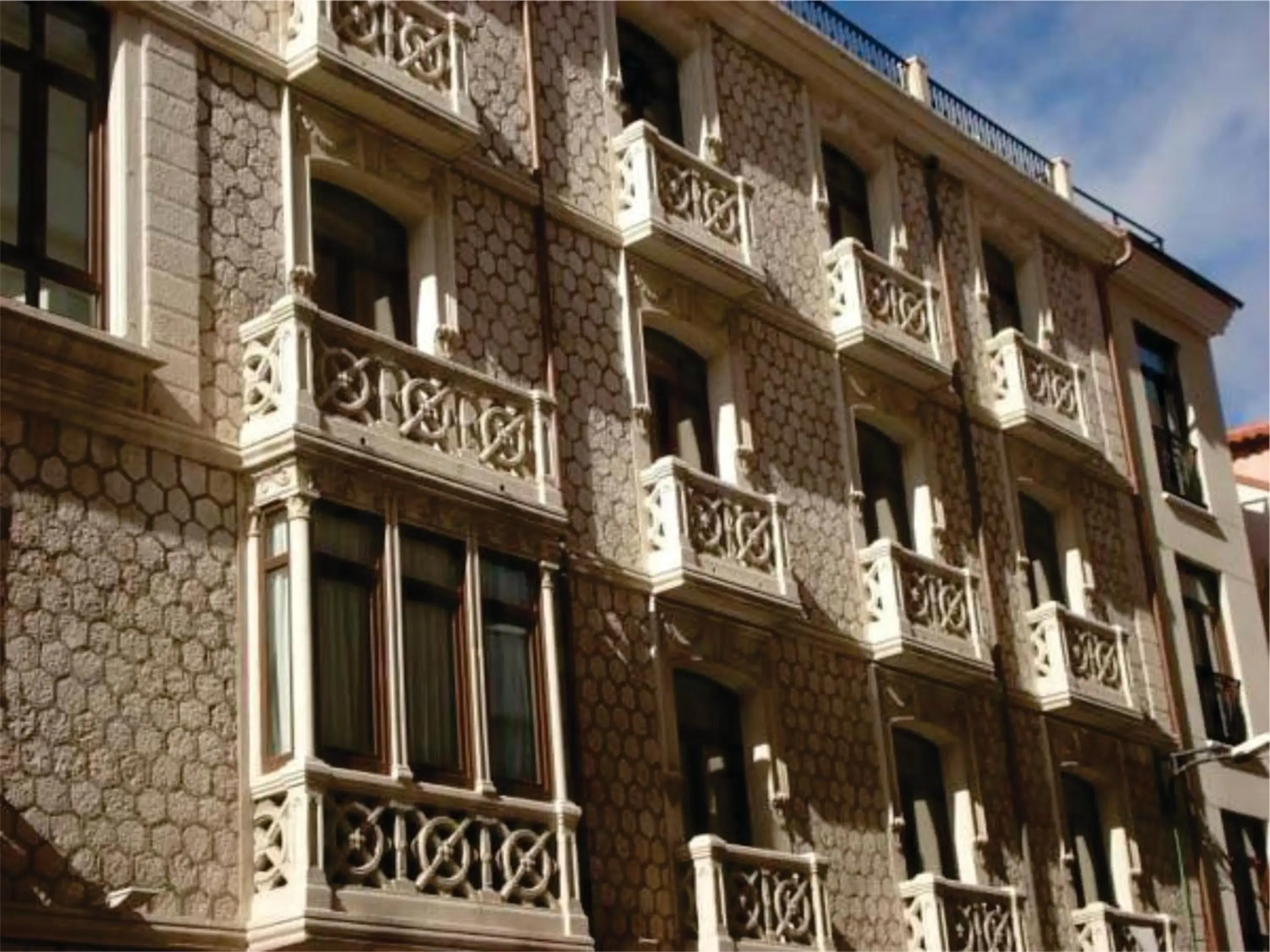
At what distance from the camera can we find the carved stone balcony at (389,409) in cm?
1628

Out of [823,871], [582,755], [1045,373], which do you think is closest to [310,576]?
[582,755]

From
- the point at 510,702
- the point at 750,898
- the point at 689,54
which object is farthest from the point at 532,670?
the point at 689,54

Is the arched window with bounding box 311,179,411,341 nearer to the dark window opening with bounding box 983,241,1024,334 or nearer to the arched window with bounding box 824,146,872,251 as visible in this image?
the arched window with bounding box 824,146,872,251

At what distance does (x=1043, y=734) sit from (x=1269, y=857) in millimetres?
5604

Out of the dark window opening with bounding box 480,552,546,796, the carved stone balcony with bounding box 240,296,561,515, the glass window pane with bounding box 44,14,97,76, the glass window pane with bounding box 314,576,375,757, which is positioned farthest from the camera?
the dark window opening with bounding box 480,552,546,796

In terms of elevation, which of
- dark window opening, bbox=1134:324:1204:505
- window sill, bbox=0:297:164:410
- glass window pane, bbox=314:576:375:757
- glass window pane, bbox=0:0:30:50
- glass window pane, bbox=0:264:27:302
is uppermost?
dark window opening, bbox=1134:324:1204:505

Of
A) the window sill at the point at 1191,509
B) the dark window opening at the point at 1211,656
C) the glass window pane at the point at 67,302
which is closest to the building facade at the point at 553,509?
the glass window pane at the point at 67,302

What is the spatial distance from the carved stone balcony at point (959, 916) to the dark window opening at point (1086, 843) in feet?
9.21

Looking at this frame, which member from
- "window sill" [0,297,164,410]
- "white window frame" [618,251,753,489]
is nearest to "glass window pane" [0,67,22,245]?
"window sill" [0,297,164,410]

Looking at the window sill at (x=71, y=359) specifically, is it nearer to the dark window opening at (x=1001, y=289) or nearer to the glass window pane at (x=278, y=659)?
the glass window pane at (x=278, y=659)

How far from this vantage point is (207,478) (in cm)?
1616

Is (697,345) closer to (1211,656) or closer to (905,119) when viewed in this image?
(905,119)

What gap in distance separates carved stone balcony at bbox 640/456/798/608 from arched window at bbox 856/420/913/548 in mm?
3271

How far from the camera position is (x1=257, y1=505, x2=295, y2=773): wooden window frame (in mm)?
→ 15516
